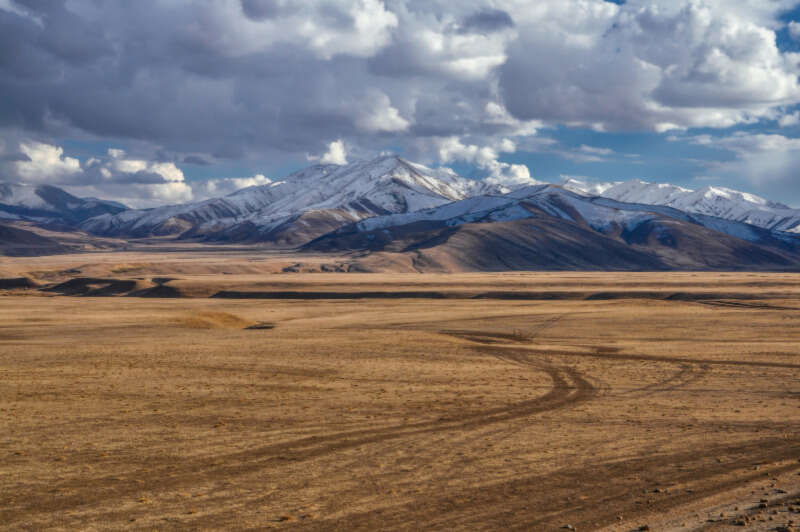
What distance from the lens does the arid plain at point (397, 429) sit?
533 inches

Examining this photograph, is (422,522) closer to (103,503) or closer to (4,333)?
(103,503)

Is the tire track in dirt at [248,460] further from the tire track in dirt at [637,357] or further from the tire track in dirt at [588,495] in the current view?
the tire track in dirt at [637,357]

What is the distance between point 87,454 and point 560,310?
54.2 meters

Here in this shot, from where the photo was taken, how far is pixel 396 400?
24547mm

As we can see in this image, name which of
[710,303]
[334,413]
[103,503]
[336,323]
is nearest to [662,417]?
[334,413]

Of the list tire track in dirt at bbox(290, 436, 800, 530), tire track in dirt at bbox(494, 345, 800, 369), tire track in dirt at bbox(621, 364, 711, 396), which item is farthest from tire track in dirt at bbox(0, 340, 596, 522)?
tire track in dirt at bbox(494, 345, 800, 369)

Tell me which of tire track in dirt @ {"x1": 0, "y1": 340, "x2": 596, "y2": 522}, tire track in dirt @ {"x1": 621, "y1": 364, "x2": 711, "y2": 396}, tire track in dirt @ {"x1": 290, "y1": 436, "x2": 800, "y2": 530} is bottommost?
tire track in dirt @ {"x1": 0, "y1": 340, "x2": 596, "y2": 522}

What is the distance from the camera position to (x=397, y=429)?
20.2m

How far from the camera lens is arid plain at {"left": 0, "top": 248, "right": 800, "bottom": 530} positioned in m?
13.5

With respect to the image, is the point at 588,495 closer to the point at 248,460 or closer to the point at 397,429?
the point at 397,429

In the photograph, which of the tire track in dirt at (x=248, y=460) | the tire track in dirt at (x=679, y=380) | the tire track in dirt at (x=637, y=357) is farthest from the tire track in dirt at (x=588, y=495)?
the tire track in dirt at (x=637, y=357)

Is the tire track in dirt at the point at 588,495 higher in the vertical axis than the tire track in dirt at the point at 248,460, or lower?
higher

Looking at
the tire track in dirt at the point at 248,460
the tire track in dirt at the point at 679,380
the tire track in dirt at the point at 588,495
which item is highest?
the tire track in dirt at the point at 588,495

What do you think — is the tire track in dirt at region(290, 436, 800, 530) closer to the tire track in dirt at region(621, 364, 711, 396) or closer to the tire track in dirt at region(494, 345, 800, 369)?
the tire track in dirt at region(621, 364, 711, 396)
